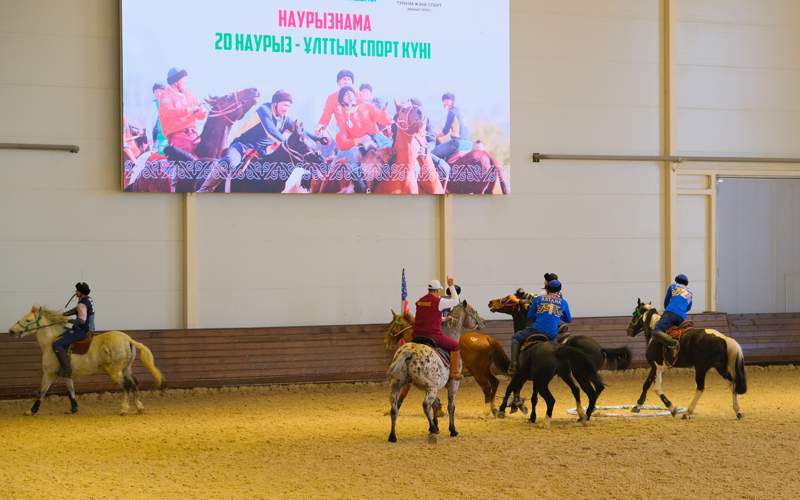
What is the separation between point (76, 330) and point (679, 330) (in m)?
7.51

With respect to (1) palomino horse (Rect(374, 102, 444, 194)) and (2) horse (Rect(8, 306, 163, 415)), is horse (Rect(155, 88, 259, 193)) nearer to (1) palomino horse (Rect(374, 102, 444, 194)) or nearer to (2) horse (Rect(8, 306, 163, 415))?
(1) palomino horse (Rect(374, 102, 444, 194))

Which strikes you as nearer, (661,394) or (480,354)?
(480,354)

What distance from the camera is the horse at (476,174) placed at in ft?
53.6

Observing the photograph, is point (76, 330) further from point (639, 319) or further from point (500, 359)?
point (639, 319)

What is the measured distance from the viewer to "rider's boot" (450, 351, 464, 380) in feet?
36.3

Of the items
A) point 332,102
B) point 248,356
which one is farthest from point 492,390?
point 332,102

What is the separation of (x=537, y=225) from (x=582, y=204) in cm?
89

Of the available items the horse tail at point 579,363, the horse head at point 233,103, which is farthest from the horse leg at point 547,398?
the horse head at point 233,103

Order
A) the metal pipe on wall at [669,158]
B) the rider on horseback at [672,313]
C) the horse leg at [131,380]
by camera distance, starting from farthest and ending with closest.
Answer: the metal pipe on wall at [669,158] < the horse leg at [131,380] < the rider on horseback at [672,313]

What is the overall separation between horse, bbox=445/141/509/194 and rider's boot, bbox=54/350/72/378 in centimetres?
637

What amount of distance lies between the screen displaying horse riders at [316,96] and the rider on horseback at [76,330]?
2.34 m

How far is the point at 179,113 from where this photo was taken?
49.3 feet

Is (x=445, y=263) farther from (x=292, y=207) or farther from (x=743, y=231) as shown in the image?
(x=743, y=231)

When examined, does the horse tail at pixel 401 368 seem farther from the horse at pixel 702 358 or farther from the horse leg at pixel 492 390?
the horse at pixel 702 358
